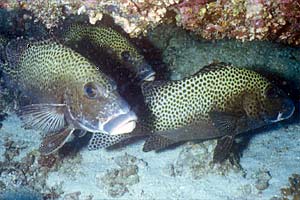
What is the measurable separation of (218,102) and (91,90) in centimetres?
187

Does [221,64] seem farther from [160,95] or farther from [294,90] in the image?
[294,90]

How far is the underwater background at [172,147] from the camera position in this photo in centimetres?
462

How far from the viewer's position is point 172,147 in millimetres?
6277

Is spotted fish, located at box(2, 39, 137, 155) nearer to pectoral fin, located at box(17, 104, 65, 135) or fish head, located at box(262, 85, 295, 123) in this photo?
pectoral fin, located at box(17, 104, 65, 135)

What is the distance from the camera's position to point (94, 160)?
6199mm

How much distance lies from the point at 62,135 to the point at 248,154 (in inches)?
119

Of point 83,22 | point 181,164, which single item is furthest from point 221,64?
point 83,22

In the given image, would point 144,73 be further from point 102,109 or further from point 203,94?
point 102,109

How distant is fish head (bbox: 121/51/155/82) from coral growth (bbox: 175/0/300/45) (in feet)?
2.59

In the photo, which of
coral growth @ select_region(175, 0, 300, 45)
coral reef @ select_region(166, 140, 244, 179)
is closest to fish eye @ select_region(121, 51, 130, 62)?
coral growth @ select_region(175, 0, 300, 45)

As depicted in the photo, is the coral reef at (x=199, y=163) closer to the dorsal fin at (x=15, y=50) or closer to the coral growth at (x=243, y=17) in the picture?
the coral growth at (x=243, y=17)

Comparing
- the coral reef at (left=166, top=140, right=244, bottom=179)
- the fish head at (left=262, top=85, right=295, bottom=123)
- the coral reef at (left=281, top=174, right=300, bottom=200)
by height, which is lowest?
the coral reef at (left=166, top=140, right=244, bottom=179)

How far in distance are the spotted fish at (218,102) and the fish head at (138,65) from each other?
0.17 meters

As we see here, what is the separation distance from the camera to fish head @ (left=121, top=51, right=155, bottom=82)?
17.2 ft
